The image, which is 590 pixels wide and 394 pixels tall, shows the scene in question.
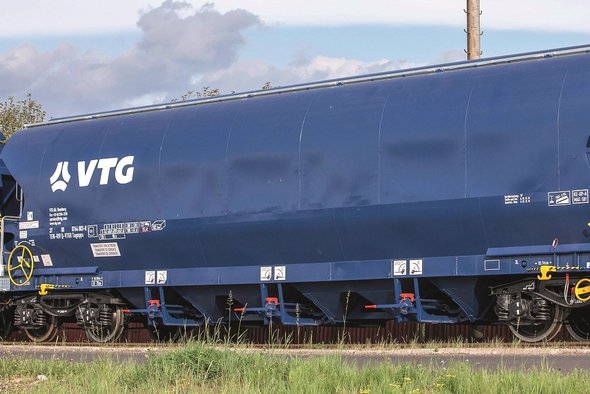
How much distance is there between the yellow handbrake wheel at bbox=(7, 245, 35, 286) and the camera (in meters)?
21.4

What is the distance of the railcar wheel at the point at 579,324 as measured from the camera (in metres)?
15.9

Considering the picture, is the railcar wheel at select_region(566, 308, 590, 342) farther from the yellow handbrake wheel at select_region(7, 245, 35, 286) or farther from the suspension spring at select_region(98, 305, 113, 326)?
the yellow handbrake wheel at select_region(7, 245, 35, 286)

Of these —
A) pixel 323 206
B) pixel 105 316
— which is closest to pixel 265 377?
pixel 323 206

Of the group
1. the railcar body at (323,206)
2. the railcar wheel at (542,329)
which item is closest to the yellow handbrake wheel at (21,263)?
the railcar body at (323,206)

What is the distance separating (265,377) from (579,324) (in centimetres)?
700

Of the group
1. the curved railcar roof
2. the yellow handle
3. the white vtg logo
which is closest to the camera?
the yellow handle

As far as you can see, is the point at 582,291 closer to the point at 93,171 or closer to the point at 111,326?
the point at 111,326

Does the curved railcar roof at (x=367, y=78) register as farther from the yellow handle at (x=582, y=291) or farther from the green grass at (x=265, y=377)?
the green grass at (x=265, y=377)

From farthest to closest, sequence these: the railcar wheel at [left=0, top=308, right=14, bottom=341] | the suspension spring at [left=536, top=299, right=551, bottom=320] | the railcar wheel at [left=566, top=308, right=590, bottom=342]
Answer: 1. the railcar wheel at [left=0, top=308, right=14, bottom=341]
2. the railcar wheel at [left=566, top=308, right=590, bottom=342]
3. the suspension spring at [left=536, top=299, right=551, bottom=320]

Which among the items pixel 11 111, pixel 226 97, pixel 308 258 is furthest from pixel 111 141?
pixel 11 111

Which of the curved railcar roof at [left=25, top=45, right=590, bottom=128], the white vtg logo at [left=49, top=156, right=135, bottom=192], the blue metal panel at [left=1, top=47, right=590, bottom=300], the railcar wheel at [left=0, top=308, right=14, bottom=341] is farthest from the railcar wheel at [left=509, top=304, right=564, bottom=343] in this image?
the railcar wheel at [left=0, top=308, right=14, bottom=341]

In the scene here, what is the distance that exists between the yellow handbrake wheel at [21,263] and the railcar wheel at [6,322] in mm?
1753

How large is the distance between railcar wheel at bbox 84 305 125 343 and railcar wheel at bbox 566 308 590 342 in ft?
30.3

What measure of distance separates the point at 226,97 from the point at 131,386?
9.60m
